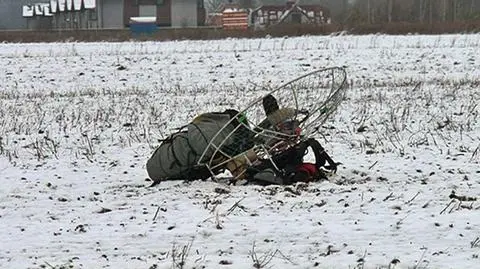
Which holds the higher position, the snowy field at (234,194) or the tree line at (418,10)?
the tree line at (418,10)

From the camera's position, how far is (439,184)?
7102 millimetres

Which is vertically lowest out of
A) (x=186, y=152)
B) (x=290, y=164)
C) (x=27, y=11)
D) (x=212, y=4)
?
(x=290, y=164)

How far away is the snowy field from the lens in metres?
5.27

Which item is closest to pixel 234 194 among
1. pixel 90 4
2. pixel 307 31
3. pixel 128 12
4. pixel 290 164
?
pixel 290 164

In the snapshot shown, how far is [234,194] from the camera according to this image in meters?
6.90

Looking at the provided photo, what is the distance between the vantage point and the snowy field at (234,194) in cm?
527

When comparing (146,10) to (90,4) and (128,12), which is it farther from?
(90,4)

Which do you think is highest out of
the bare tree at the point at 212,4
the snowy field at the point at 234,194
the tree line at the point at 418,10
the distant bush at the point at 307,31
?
the bare tree at the point at 212,4

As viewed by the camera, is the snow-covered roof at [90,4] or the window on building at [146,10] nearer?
the snow-covered roof at [90,4]

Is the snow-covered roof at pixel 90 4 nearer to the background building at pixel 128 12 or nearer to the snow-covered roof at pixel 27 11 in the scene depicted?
the background building at pixel 128 12

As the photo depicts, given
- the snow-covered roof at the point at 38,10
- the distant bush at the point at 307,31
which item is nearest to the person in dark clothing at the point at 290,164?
Result: the distant bush at the point at 307,31

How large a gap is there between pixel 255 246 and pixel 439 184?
259cm

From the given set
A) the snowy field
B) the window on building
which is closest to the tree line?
the window on building

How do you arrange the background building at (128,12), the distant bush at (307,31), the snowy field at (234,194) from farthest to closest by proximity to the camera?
the background building at (128,12)
the distant bush at (307,31)
the snowy field at (234,194)
